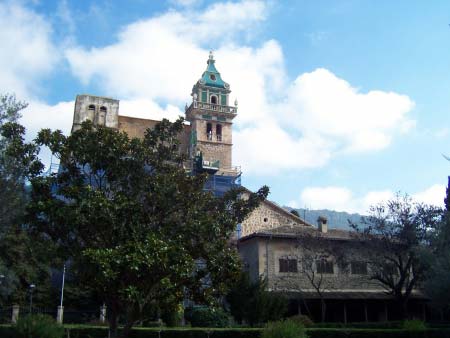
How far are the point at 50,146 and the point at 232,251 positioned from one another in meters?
6.85

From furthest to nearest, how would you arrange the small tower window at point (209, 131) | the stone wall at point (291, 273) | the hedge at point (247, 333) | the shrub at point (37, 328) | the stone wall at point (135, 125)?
the small tower window at point (209, 131)
the stone wall at point (135, 125)
the stone wall at point (291, 273)
the hedge at point (247, 333)
the shrub at point (37, 328)

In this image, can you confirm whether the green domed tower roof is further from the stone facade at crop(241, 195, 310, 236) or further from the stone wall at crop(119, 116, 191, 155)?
the stone facade at crop(241, 195, 310, 236)

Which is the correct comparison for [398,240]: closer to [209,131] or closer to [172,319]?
[172,319]

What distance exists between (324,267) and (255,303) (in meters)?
10.4

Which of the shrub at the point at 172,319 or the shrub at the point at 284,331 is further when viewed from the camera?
the shrub at the point at 172,319

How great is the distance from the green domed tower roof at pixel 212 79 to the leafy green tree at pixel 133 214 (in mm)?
46808

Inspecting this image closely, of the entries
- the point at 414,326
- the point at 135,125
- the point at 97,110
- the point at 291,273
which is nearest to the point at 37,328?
the point at 414,326

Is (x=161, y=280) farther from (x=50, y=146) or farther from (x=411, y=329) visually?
(x=411, y=329)

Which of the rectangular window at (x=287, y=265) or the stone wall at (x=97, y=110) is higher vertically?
the stone wall at (x=97, y=110)

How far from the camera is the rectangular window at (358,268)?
37.8 metres

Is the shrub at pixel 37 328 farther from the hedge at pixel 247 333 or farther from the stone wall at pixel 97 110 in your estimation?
the stone wall at pixel 97 110

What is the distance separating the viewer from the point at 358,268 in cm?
3803

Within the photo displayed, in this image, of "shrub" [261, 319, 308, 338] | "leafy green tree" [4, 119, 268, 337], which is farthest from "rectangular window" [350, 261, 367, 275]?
"leafy green tree" [4, 119, 268, 337]

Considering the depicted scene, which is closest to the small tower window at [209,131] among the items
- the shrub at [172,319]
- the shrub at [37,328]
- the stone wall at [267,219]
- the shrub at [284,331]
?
the stone wall at [267,219]
